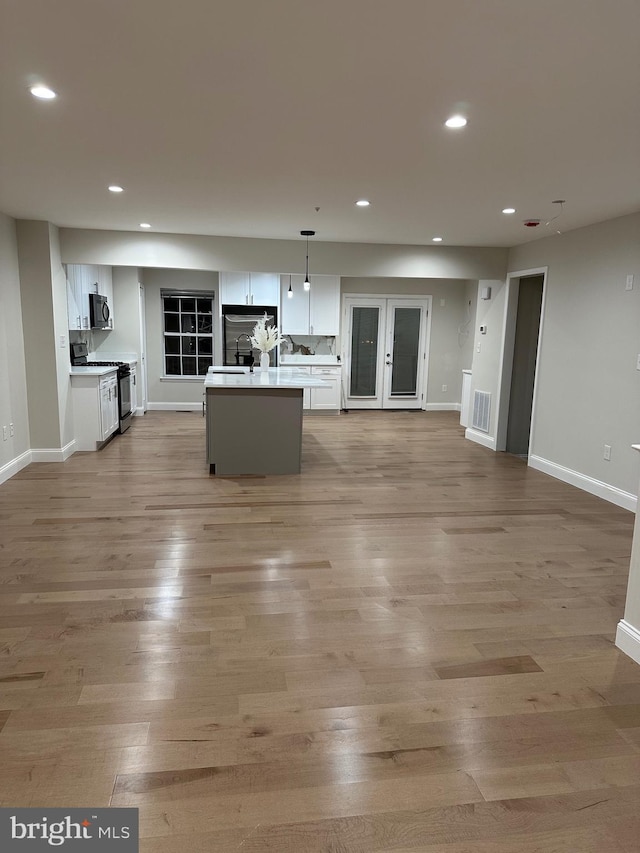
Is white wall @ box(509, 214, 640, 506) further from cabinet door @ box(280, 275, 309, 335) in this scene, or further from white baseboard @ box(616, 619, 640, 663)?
cabinet door @ box(280, 275, 309, 335)

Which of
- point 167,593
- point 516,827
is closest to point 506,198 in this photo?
point 167,593

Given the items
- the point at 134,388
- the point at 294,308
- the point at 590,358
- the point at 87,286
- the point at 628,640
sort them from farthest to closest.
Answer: the point at 294,308
the point at 134,388
the point at 87,286
the point at 590,358
the point at 628,640

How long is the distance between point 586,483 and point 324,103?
4.18 meters

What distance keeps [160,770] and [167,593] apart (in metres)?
1.24

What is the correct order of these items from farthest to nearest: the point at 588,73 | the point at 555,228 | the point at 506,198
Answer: the point at 555,228, the point at 506,198, the point at 588,73

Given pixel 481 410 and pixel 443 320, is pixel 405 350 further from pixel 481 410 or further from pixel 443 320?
pixel 481 410

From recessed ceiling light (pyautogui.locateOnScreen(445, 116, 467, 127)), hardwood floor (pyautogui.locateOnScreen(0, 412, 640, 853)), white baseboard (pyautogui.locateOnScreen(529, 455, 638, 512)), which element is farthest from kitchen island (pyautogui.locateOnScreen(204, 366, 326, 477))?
recessed ceiling light (pyautogui.locateOnScreen(445, 116, 467, 127))

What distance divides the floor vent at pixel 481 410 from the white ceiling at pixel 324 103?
9.81 feet

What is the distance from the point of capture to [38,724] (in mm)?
1939

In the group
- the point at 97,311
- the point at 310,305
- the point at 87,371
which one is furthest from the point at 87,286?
the point at 310,305

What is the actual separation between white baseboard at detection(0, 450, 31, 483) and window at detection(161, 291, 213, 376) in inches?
151

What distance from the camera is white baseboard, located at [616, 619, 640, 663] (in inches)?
95.3

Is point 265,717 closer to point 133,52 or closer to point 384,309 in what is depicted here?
point 133,52

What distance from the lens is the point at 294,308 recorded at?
884 cm
